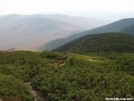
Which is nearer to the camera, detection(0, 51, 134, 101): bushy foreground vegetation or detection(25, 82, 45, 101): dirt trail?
detection(0, 51, 134, 101): bushy foreground vegetation

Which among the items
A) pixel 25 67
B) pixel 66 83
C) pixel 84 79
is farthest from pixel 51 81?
pixel 25 67

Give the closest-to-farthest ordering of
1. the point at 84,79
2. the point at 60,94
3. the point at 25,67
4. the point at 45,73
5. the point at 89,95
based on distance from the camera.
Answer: the point at 89,95
the point at 60,94
the point at 84,79
the point at 45,73
the point at 25,67

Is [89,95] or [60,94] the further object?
[60,94]

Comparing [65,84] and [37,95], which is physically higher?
[65,84]

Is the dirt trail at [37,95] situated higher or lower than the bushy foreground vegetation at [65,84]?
lower

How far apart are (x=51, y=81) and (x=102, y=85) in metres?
6.87

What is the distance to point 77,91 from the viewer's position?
2430 cm

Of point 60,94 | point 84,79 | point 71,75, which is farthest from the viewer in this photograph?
point 71,75

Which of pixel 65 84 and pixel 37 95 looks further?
pixel 37 95

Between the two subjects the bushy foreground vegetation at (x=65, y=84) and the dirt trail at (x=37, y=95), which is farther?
the dirt trail at (x=37, y=95)

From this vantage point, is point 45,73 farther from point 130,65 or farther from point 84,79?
point 130,65

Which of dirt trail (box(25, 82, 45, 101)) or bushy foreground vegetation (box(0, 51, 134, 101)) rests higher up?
bushy foreground vegetation (box(0, 51, 134, 101))

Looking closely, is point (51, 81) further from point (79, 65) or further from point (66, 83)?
point (79, 65)

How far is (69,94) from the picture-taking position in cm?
2384
